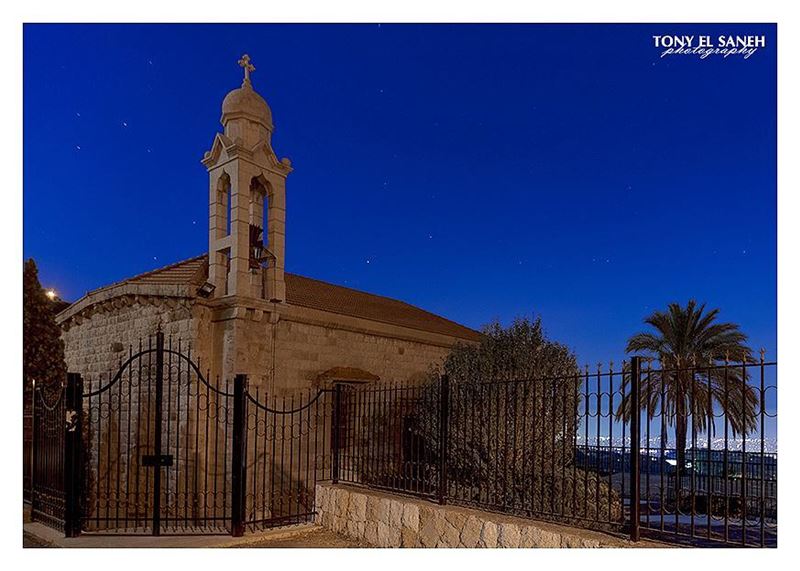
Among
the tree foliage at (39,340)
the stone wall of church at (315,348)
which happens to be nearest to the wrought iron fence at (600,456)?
the stone wall of church at (315,348)

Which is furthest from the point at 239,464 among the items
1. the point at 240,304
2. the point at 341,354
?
the point at 341,354

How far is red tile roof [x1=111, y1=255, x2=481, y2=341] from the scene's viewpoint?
1104 cm

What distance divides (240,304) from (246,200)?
166 cm

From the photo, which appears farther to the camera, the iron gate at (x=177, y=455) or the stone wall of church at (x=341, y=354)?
the stone wall of church at (x=341, y=354)

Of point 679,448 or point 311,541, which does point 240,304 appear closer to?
point 311,541

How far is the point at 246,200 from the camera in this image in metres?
10.1

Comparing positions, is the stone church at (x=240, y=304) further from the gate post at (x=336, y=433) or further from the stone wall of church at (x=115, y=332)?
the gate post at (x=336, y=433)

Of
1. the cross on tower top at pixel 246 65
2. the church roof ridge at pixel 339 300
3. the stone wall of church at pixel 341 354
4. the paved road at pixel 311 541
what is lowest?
the paved road at pixel 311 541

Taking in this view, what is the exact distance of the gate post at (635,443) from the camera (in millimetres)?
5023

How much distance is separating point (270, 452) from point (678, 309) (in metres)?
9.26

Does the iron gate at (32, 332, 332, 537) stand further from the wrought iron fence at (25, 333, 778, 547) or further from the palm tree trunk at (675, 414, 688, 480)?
the palm tree trunk at (675, 414, 688, 480)

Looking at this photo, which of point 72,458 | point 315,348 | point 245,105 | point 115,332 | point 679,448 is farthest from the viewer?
point 115,332

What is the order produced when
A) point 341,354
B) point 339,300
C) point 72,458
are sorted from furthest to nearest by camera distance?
point 339,300, point 341,354, point 72,458

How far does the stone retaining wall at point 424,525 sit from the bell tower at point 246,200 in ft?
11.9
